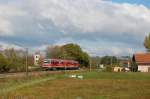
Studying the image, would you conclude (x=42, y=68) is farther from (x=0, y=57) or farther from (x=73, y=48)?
(x=73, y=48)

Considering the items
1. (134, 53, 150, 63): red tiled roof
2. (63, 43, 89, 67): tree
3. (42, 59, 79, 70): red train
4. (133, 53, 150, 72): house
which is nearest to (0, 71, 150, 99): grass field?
(42, 59, 79, 70): red train

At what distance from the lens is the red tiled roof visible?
341 feet

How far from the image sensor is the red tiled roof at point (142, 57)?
10403 cm

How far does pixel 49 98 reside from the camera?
23281 millimetres

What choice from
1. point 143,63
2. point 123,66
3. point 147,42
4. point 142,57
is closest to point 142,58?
point 142,57

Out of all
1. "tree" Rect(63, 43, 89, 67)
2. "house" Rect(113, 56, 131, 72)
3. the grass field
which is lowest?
the grass field

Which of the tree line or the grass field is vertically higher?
the tree line

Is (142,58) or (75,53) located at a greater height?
(75,53)

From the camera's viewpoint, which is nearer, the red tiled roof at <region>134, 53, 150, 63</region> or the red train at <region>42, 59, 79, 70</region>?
the red train at <region>42, 59, 79, 70</region>

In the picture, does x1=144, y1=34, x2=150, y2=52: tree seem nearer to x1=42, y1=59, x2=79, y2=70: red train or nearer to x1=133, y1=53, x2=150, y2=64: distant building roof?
x1=133, y1=53, x2=150, y2=64: distant building roof

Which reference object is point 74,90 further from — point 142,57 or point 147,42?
point 142,57

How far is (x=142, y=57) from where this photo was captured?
107m

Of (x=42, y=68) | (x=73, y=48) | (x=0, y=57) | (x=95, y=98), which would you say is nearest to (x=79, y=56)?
(x=73, y=48)

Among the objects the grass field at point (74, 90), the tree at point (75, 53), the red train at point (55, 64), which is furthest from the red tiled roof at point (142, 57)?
the grass field at point (74, 90)
